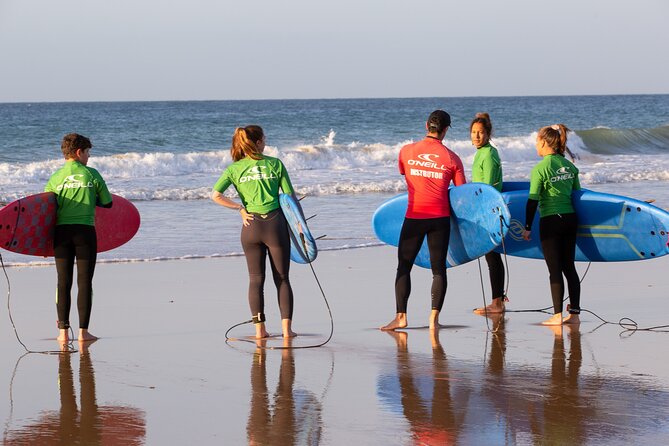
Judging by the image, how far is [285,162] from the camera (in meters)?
28.4

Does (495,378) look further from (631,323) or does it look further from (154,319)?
(154,319)

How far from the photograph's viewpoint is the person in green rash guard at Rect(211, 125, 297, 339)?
648cm

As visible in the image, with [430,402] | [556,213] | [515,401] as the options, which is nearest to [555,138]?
[556,213]

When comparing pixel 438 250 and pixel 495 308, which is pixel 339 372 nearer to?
pixel 438 250

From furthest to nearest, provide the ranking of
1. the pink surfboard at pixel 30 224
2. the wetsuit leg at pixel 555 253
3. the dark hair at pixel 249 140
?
the wetsuit leg at pixel 555 253, the pink surfboard at pixel 30 224, the dark hair at pixel 249 140

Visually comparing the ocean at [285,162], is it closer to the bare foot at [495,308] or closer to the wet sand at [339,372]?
the wet sand at [339,372]

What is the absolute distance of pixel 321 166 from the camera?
28.4m

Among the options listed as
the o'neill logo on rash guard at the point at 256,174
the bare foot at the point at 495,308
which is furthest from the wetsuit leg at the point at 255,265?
the bare foot at the point at 495,308

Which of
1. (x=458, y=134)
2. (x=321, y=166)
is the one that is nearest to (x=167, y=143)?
(x=321, y=166)

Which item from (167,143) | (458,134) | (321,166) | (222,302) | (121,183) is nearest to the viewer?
(222,302)

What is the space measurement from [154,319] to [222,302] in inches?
30.4

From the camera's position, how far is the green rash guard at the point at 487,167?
7277 millimetres

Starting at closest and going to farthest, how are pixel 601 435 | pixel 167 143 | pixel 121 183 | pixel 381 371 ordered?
pixel 601 435
pixel 381 371
pixel 121 183
pixel 167 143

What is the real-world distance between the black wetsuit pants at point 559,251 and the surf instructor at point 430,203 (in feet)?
2.36
